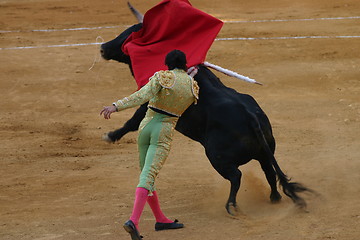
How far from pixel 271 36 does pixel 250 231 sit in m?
8.73

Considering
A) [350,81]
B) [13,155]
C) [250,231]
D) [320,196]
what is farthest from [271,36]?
[250,231]

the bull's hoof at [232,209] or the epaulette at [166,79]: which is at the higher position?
the epaulette at [166,79]

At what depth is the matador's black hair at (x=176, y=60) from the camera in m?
6.40

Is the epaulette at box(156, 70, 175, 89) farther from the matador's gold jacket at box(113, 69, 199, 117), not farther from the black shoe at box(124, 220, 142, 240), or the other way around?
the black shoe at box(124, 220, 142, 240)

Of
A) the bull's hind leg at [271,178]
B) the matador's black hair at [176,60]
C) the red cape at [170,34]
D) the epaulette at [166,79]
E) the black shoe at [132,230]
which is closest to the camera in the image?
the black shoe at [132,230]

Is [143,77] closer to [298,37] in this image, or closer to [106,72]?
[106,72]

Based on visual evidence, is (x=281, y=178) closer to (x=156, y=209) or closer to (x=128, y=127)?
(x=156, y=209)

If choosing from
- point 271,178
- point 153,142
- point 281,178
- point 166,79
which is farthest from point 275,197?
point 166,79

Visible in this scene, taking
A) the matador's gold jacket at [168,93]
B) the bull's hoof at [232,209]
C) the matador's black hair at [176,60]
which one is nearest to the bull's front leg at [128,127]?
the matador's gold jacket at [168,93]

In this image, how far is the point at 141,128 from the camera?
21.3 feet

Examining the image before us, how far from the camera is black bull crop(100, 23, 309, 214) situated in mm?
6738

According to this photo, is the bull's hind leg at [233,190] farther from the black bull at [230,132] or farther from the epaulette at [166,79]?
the epaulette at [166,79]

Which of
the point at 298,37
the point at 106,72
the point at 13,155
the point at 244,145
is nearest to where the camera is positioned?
the point at 244,145

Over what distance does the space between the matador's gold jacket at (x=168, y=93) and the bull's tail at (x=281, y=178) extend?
23.5 inches
